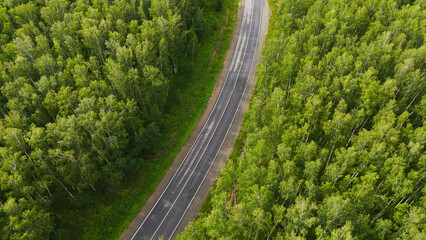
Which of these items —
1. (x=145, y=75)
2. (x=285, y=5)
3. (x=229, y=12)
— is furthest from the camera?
(x=229, y=12)

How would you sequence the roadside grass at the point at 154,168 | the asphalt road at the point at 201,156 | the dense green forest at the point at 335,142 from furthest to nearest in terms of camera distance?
1. the asphalt road at the point at 201,156
2. the roadside grass at the point at 154,168
3. the dense green forest at the point at 335,142

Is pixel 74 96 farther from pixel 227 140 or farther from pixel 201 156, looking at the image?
pixel 227 140

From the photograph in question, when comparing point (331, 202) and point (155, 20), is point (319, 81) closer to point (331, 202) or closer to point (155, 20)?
point (331, 202)

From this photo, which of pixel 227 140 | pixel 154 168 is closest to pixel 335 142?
pixel 227 140

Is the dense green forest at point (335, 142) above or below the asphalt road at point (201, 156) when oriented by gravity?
above

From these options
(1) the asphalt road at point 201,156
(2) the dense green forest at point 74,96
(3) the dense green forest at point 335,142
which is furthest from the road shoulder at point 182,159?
(3) the dense green forest at point 335,142

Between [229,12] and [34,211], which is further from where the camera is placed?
[229,12]

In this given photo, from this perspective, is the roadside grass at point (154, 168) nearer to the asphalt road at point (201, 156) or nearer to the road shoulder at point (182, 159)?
the road shoulder at point (182, 159)

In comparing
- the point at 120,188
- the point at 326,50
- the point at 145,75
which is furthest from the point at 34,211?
the point at 326,50
